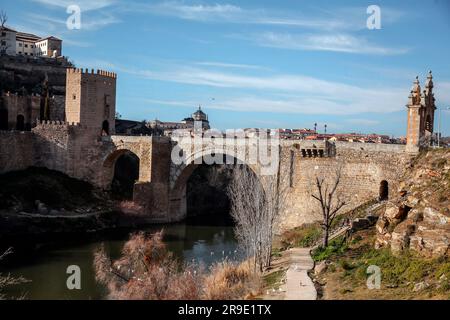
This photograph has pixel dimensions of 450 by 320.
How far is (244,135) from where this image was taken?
41875 mm

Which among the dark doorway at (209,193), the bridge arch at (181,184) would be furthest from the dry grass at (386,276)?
the dark doorway at (209,193)

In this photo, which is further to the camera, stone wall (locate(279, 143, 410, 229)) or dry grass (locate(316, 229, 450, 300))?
stone wall (locate(279, 143, 410, 229))

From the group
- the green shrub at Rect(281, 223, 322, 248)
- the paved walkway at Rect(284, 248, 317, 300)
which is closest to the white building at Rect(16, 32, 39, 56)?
the green shrub at Rect(281, 223, 322, 248)

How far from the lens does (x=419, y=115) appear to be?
30.0 metres

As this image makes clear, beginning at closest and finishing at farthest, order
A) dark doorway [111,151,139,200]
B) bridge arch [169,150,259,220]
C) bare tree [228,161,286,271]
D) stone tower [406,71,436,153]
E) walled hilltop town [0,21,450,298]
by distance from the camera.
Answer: walled hilltop town [0,21,450,298] < bare tree [228,161,286,271] < stone tower [406,71,436,153] < bridge arch [169,150,259,220] < dark doorway [111,151,139,200]

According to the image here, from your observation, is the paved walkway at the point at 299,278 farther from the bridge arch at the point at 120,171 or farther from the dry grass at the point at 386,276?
the bridge arch at the point at 120,171

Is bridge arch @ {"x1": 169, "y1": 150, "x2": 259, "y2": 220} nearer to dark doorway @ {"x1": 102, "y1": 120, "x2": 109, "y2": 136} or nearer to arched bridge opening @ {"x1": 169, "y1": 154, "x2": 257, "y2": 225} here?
arched bridge opening @ {"x1": 169, "y1": 154, "x2": 257, "y2": 225}

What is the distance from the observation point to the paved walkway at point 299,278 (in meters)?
20.0

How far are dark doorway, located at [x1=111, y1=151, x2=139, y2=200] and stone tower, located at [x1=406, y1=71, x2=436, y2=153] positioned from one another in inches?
1062

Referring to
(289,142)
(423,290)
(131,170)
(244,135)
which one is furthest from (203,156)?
(423,290)

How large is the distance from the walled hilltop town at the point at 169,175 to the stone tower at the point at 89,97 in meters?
0.09

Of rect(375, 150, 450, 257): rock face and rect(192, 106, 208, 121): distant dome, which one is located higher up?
rect(192, 106, 208, 121): distant dome

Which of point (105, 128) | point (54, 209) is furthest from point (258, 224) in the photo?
point (105, 128)

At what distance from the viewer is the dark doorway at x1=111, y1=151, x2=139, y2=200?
4945cm
